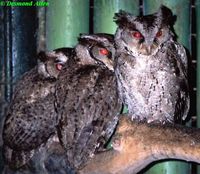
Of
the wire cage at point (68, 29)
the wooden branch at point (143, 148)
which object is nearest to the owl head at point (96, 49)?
the wire cage at point (68, 29)

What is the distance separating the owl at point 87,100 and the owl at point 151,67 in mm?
86

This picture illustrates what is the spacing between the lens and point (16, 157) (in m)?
2.84

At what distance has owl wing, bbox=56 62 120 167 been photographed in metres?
2.43

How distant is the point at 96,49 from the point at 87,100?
30 cm

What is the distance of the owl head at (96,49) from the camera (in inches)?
98.0

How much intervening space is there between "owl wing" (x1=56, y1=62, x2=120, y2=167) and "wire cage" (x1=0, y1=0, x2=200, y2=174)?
44 cm

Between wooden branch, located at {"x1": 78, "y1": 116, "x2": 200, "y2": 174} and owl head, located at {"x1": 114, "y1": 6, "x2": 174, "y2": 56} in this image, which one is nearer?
wooden branch, located at {"x1": 78, "y1": 116, "x2": 200, "y2": 174}

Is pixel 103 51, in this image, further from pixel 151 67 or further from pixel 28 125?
pixel 28 125

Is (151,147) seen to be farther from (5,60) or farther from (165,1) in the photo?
(5,60)

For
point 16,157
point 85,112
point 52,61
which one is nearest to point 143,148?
point 85,112

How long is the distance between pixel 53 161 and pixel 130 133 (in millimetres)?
625

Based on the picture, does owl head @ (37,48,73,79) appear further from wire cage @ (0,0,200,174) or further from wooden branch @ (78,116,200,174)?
wooden branch @ (78,116,200,174)

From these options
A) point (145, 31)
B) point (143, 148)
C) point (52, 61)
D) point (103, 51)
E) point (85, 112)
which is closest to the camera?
point (143, 148)

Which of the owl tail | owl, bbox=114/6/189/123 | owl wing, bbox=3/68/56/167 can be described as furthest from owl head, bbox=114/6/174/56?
the owl tail
